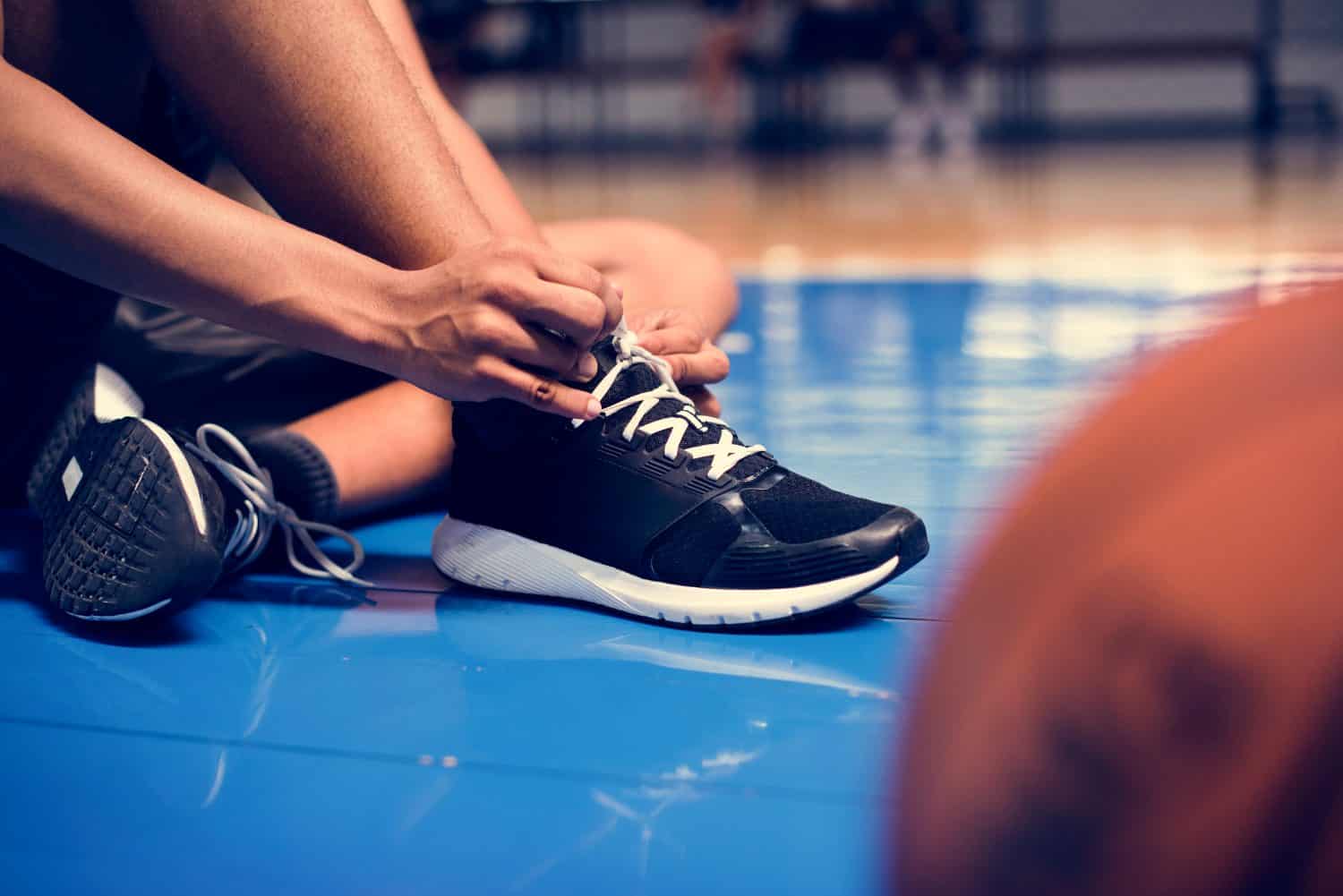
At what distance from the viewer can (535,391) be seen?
665 millimetres

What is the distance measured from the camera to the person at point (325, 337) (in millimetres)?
646

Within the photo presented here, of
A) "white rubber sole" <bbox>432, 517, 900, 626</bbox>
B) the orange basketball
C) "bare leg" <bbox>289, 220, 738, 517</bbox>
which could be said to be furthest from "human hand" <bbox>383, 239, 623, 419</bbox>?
the orange basketball

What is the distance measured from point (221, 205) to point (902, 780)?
499 mm

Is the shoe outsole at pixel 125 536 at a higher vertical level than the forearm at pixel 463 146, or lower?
lower

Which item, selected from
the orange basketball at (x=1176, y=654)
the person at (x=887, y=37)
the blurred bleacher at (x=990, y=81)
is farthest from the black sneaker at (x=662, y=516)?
the blurred bleacher at (x=990, y=81)

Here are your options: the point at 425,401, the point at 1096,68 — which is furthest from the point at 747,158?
the point at 425,401

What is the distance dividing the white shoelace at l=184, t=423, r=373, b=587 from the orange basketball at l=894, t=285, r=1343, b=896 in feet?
1.93

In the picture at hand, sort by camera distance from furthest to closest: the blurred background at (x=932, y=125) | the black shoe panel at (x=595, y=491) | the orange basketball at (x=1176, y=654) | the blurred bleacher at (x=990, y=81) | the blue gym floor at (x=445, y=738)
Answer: the blurred bleacher at (x=990, y=81) < the blurred background at (x=932, y=125) < the black shoe panel at (x=595, y=491) < the blue gym floor at (x=445, y=738) < the orange basketball at (x=1176, y=654)

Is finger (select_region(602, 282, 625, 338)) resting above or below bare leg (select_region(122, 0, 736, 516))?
below

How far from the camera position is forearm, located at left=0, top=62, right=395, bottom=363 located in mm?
636

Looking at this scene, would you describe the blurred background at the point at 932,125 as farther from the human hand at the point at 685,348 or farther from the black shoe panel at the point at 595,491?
the black shoe panel at the point at 595,491

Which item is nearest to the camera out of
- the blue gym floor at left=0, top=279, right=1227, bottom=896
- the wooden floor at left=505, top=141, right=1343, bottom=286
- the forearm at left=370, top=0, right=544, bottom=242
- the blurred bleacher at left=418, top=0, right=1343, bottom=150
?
the blue gym floor at left=0, top=279, right=1227, bottom=896

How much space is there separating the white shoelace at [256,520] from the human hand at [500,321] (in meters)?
0.16

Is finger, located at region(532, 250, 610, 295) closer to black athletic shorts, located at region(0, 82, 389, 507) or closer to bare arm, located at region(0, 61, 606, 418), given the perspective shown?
bare arm, located at region(0, 61, 606, 418)
